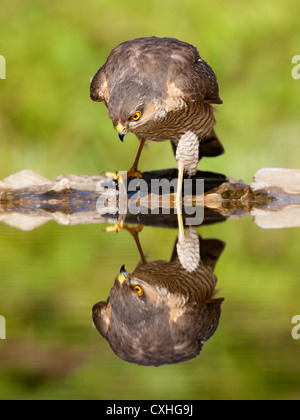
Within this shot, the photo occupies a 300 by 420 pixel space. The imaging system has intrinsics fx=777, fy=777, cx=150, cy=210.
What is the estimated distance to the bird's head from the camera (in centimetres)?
579

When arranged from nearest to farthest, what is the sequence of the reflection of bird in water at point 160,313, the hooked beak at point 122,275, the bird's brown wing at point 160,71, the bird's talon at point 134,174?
the reflection of bird in water at point 160,313, the hooked beak at point 122,275, the bird's brown wing at point 160,71, the bird's talon at point 134,174

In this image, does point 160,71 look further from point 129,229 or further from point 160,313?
point 160,313

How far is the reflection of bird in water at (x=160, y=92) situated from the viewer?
5.92 metres

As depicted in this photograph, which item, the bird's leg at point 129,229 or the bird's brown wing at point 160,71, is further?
the bird's brown wing at point 160,71

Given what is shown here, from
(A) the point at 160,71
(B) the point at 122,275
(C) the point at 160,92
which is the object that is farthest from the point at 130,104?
(B) the point at 122,275

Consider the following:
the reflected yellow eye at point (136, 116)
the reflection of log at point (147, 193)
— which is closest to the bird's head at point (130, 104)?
the reflected yellow eye at point (136, 116)

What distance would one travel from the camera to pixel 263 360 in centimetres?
275

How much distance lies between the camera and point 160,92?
6.14m

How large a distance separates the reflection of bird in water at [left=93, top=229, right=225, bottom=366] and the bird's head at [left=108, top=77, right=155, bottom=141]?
67.4 inches

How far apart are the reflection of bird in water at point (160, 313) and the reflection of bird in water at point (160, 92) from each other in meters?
1.79

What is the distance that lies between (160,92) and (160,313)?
119 inches

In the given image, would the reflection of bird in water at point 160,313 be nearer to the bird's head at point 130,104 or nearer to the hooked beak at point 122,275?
the hooked beak at point 122,275

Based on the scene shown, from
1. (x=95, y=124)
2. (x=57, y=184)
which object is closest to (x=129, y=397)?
(x=57, y=184)

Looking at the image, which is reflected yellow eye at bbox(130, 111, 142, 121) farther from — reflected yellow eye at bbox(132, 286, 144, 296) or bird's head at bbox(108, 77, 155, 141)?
reflected yellow eye at bbox(132, 286, 144, 296)
